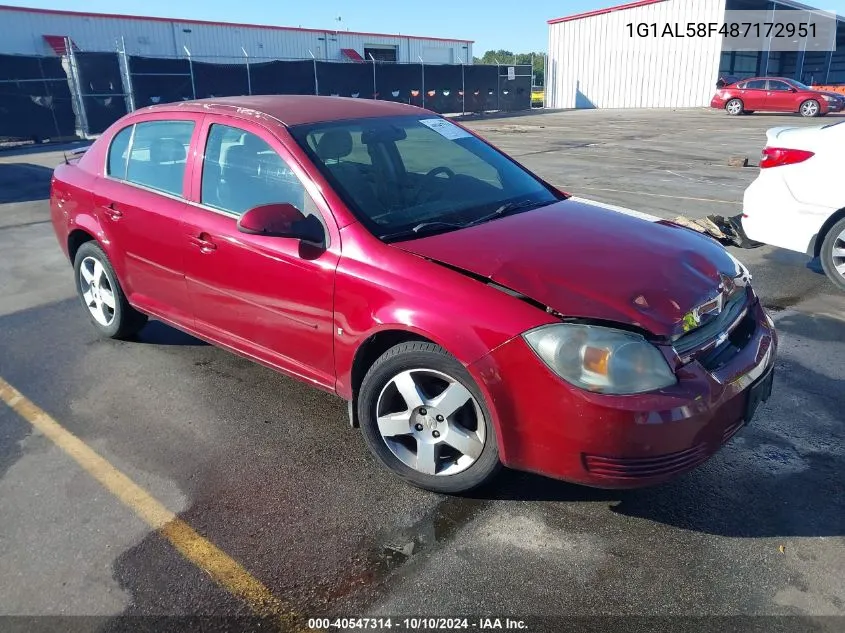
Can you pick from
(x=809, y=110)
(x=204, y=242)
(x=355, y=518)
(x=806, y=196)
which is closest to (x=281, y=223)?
(x=204, y=242)

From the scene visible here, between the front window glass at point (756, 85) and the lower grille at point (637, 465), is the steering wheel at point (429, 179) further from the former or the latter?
the front window glass at point (756, 85)

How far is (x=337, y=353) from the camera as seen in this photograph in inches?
124

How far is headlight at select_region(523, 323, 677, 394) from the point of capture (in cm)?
248

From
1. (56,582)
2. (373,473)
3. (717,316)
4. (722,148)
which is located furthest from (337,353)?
(722,148)

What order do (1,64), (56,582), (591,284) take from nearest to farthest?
(56,582), (591,284), (1,64)

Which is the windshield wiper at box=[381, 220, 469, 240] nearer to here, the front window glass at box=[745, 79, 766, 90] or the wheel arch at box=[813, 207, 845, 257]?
the wheel arch at box=[813, 207, 845, 257]

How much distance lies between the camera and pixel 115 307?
184 inches

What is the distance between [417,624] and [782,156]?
16.9 feet

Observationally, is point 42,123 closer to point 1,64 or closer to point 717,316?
point 1,64

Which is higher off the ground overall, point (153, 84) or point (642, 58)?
point (642, 58)

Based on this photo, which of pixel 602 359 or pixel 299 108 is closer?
pixel 602 359

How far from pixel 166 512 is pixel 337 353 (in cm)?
102

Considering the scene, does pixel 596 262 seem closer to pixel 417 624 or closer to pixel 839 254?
pixel 417 624

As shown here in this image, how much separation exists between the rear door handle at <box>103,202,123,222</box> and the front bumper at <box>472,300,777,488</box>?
2809 mm
